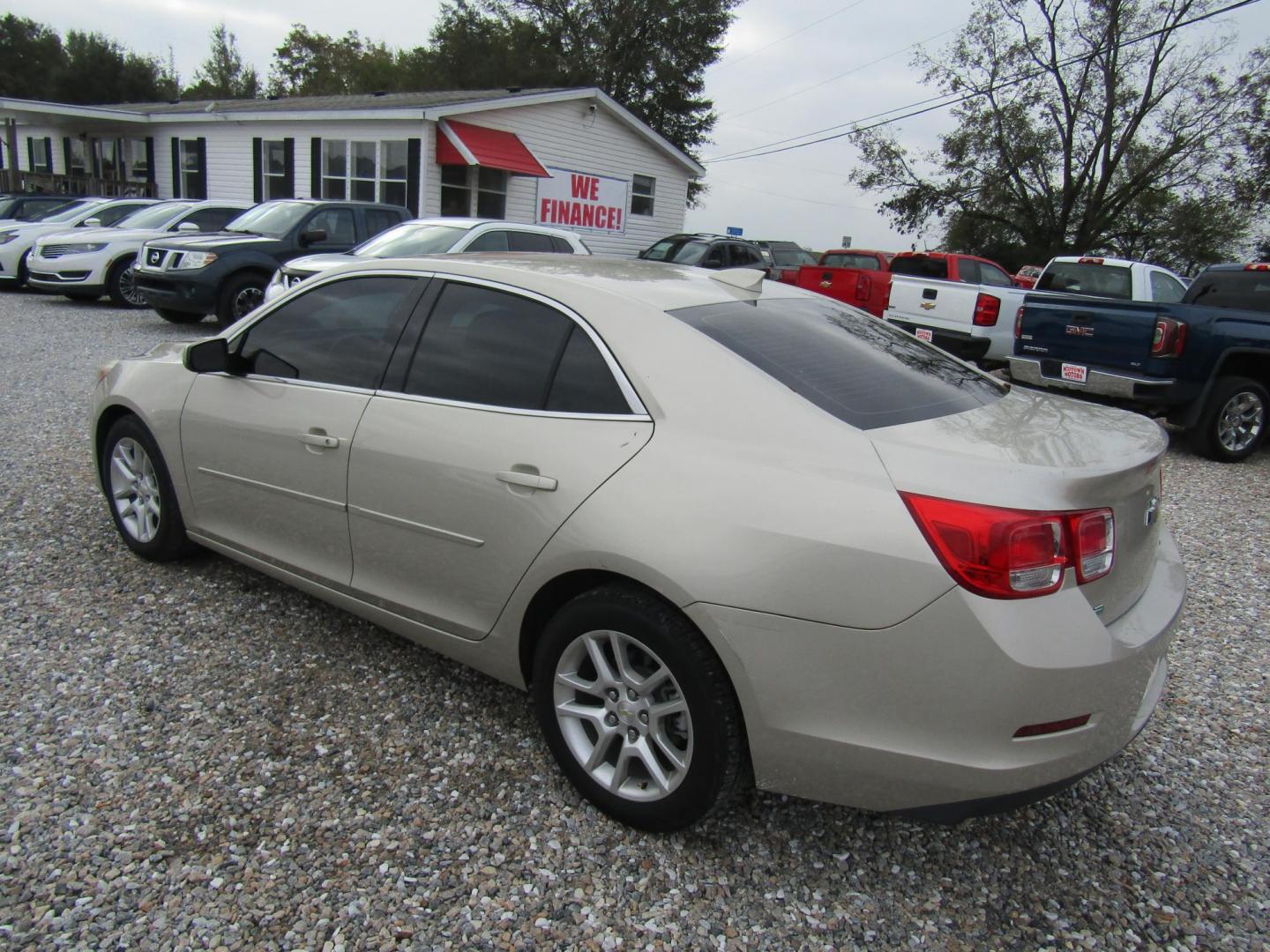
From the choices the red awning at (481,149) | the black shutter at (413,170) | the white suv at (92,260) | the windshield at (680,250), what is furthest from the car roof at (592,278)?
the black shutter at (413,170)

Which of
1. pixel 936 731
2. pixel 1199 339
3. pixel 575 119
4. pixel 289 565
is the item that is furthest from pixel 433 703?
pixel 575 119

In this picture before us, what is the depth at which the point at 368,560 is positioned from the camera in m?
3.10

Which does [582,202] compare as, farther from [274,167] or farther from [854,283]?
[854,283]

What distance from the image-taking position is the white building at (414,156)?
1978 centimetres

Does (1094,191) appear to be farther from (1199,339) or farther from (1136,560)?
(1136,560)

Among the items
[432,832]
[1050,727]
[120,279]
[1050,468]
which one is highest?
[1050,468]

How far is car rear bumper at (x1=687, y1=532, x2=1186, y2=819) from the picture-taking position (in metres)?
2.02

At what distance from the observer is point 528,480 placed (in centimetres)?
258

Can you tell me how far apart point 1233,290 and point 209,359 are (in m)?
8.87

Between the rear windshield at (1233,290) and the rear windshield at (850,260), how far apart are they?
8697 mm

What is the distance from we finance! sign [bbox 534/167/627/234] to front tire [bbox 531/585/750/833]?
20.7 m

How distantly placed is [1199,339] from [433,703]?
759 centimetres

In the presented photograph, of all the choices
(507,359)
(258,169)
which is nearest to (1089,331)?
(507,359)

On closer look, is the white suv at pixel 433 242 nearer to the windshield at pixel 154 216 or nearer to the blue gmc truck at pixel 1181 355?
the blue gmc truck at pixel 1181 355
